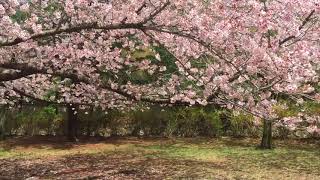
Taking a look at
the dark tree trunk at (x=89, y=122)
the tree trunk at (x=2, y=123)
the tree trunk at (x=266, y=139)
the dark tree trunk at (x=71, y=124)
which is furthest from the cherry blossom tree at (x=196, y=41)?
the tree trunk at (x=2, y=123)

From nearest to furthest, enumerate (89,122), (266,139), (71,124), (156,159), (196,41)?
(196,41)
(156,159)
(266,139)
(71,124)
(89,122)

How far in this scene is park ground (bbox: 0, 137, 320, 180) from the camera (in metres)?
12.4

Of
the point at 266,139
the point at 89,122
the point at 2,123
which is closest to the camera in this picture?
the point at 266,139

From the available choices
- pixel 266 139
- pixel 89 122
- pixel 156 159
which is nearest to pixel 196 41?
pixel 156 159

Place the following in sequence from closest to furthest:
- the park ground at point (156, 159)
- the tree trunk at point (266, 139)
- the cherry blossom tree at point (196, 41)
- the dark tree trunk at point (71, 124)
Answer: the cherry blossom tree at point (196, 41) → the park ground at point (156, 159) → the tree trunk at point (266, 139) → the dark tree trunk at point (71, 124)

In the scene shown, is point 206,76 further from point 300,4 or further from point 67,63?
point 67,63

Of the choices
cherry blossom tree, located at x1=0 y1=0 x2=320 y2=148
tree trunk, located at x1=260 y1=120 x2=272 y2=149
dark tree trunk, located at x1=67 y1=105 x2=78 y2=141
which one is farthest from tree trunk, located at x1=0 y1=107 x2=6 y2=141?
cherry blossom tree, located at x1=0 y1=0 x2=320 y2=148

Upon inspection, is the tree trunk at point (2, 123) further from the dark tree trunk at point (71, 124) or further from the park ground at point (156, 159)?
the dark tree trunk at point (71, 124)

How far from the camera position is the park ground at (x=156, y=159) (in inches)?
488

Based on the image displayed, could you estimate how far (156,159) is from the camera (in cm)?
1479

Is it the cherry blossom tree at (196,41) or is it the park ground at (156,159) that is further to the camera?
the park ground at (156,159)

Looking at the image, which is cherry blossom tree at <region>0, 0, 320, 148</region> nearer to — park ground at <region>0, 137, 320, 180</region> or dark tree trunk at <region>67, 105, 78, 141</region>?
park ground at <region>0, 137, 320, 180</region>

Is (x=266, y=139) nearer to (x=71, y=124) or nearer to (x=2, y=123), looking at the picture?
(x=71, y=124)

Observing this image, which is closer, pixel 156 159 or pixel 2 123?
pixel 156 159
